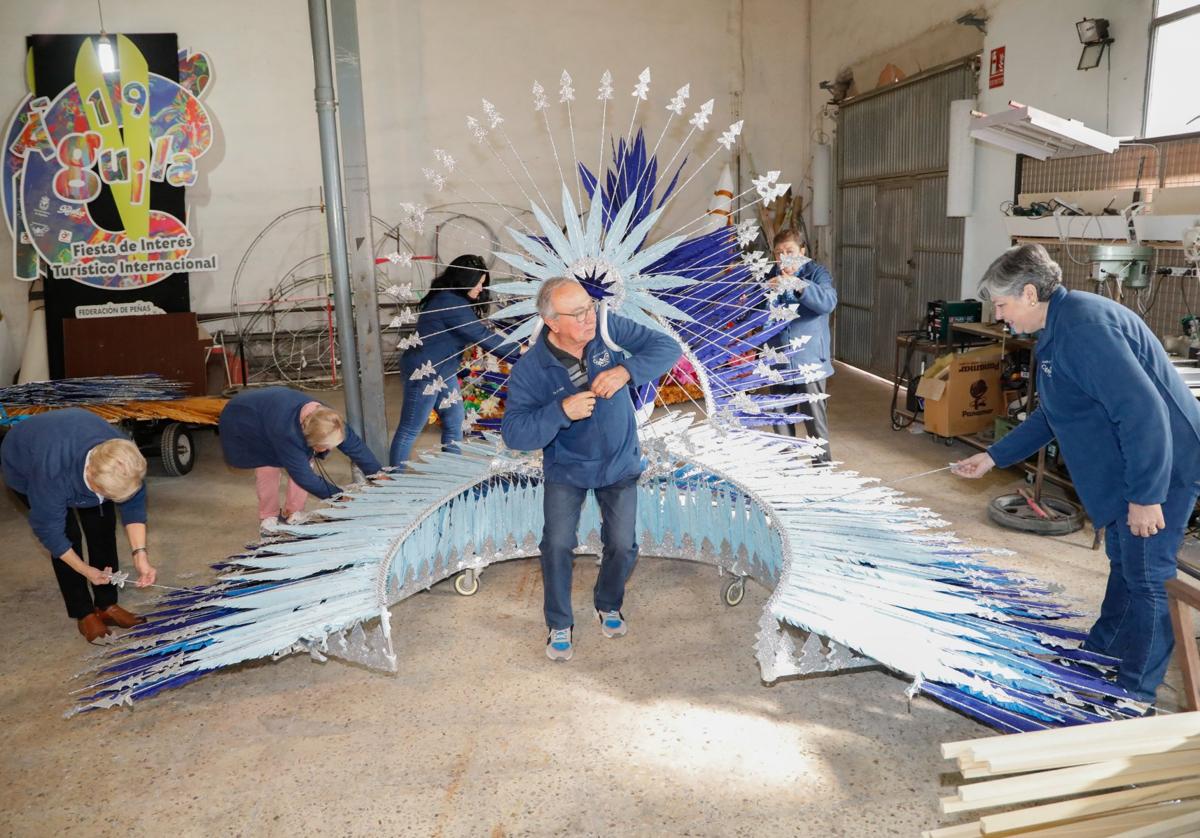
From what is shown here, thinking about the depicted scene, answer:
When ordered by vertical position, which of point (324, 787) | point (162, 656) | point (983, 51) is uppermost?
point (983, 51)

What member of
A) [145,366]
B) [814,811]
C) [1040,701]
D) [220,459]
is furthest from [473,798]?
[145,366]

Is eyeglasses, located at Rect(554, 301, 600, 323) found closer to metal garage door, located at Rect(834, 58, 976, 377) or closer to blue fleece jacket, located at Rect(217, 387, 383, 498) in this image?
blue fleece jacket, located at Rect(217, 387, 383, 498)

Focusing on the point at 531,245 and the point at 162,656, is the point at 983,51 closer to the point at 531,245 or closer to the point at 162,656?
the point at 531,245

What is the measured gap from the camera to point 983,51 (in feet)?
21.1

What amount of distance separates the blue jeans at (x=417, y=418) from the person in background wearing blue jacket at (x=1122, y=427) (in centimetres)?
284

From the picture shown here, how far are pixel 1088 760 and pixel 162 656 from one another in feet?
8.00

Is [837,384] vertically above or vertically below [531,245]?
below

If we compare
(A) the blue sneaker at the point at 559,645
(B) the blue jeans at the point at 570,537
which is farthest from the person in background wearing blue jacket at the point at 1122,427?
(A) the blue sneaker at the point at 559,645

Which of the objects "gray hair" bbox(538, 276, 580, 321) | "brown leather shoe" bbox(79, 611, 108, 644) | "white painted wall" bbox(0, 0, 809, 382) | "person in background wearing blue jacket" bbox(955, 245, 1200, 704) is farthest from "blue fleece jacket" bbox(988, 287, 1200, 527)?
"white painted wall" bbox(0, 0, 809, 382)

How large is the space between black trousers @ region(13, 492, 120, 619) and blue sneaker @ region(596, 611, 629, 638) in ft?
6.37

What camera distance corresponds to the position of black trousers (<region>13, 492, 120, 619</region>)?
3.57m

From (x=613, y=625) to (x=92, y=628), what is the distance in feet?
6.55

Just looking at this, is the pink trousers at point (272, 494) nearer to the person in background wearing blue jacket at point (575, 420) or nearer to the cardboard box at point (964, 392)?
the person in background wearing blue jacket at point (575, 420)

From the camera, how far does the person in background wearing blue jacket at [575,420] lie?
299 cm
